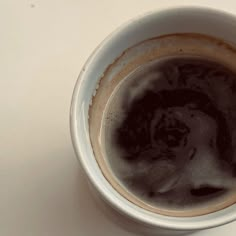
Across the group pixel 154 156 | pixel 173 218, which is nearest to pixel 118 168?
pixel 154 156

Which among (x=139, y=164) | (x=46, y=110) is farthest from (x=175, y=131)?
(x=46, y=110)

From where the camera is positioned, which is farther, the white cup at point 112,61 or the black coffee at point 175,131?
the black coffee at point 175,131

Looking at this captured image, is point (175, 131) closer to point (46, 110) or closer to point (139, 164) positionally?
point (139, 164)

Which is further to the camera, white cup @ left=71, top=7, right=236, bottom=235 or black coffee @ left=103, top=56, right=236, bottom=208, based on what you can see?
black coffee @ left=103, top=56, right=236, bottom=208
